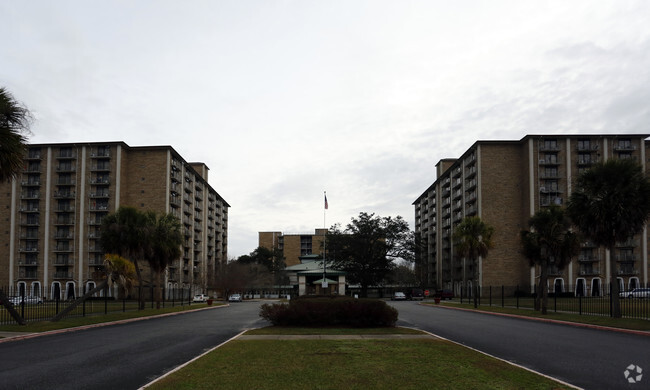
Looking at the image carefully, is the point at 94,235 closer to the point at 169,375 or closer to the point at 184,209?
the point at 184,209

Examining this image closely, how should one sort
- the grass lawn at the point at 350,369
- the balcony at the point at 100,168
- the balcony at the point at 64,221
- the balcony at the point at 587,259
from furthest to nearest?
1. the balcony at the point at 64,221
2. the balcony at the point at 100,168
3. the balcony at the point at 587,259
4. the grass lawn at the point at 350,369

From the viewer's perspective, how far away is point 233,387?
9578mm

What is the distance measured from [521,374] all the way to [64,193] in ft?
306

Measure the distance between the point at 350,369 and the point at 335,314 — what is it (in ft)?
41.1

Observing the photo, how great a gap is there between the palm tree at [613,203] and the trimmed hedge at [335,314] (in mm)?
13660

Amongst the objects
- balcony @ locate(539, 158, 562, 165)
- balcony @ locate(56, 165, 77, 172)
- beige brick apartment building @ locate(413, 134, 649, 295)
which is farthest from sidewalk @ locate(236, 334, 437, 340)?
balcony @ locate(56, 165, 77, 172)

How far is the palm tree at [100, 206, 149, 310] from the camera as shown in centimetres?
4591

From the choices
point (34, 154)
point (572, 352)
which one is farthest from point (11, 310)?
point (34, 154)

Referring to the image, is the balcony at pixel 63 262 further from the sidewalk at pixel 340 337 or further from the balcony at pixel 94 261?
the sidewalk at pixel 340 337

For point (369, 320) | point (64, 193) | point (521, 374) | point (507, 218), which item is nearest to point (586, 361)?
point (521, 374)

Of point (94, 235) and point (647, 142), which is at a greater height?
point (647, 142)

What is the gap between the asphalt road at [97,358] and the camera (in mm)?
10734

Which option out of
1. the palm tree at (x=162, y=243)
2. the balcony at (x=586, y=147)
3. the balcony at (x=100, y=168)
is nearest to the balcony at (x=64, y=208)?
the balcony at (x=100, y=168)

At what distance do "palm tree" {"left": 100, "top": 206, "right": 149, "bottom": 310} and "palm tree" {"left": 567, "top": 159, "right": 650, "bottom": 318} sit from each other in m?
33.7
